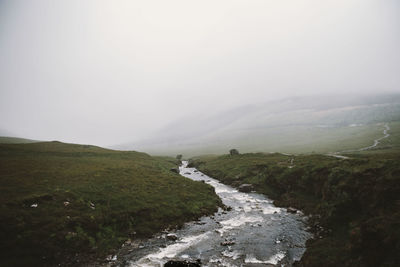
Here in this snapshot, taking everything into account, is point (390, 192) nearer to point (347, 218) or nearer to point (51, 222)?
point (347, 218)

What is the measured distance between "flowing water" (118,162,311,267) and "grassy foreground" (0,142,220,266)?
3.13 m

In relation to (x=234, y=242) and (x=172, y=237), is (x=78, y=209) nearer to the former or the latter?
(x=172, y=237)

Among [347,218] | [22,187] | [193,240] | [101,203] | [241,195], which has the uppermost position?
[22,187]

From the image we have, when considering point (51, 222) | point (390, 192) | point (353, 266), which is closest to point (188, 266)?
point (353, 266)

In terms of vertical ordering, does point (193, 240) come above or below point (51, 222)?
below

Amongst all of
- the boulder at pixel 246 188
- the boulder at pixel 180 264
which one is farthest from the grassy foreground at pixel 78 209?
the boulder at pixel 246 188

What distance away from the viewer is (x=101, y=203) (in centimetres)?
3031

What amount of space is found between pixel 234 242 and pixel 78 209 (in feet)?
71.4

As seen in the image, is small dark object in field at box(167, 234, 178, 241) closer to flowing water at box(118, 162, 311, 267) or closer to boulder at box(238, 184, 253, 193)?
flowing water at box(118, 162, 311, 267)

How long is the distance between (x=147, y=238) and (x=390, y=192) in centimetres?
2859

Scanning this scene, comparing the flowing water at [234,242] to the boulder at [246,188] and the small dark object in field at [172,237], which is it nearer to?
the small dark object in field at [172,237]

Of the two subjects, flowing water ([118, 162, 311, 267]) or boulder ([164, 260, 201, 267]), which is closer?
boulder ([164, 260, 201, 267])

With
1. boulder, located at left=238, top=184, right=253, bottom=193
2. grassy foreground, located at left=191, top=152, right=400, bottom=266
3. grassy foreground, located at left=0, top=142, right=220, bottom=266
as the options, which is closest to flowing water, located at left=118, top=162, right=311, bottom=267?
grassy foreground, located at left=191, top=152, right=400, bottom=266

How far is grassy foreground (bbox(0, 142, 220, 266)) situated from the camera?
20.4 m
